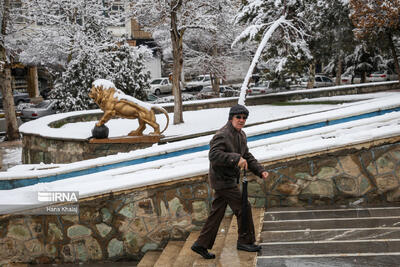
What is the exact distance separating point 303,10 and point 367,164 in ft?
49.4

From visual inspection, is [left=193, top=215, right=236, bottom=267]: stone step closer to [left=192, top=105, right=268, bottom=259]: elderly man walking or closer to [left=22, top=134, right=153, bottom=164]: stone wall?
[left=192, top=105, right=268, bottom=259]: elderly man walking

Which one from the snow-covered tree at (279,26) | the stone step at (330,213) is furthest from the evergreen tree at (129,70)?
the stone step at (330,213)

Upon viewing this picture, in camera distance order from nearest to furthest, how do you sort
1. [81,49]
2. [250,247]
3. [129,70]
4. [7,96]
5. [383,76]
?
1. [250,247]
2. [7,96]
3. [81,49]
4. [129,70]
5. [383,76]

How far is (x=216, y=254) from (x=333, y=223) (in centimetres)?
157

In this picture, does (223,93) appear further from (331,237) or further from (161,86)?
(331,237)

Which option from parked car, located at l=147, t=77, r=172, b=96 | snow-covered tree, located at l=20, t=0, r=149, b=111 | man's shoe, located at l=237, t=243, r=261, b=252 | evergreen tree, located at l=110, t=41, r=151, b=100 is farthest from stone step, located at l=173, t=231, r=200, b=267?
parked car, located at l=147, t=77, r=172, b=96

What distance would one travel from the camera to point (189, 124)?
52.1ft

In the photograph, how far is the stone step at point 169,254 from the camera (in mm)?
5391

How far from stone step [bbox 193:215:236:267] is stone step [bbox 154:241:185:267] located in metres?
0.59

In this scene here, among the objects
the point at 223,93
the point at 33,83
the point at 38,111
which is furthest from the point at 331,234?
the point at 33,83

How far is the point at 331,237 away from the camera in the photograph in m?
4.98

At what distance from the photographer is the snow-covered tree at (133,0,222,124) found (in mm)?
15867

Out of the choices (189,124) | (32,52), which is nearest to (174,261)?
(189,124)

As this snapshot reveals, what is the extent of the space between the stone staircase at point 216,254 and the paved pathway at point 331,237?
15 centimetres
